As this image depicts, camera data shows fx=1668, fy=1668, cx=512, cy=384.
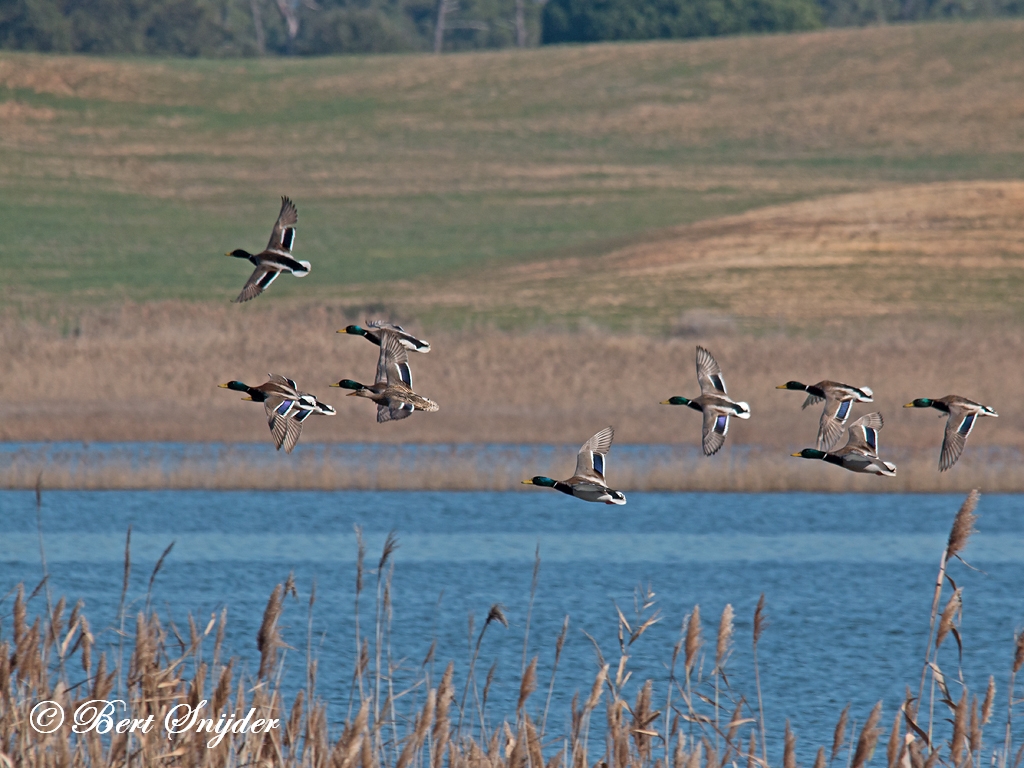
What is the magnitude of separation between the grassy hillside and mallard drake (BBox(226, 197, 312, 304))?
2020 inches

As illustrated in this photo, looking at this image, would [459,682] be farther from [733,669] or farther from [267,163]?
[267,163]

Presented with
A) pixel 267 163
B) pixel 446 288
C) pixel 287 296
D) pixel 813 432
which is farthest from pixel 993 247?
pixel 267 163

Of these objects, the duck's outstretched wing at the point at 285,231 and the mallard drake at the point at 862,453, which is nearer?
the mallard drake at the point at 862,453

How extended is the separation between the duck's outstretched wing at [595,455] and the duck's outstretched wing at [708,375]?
0.29 meters

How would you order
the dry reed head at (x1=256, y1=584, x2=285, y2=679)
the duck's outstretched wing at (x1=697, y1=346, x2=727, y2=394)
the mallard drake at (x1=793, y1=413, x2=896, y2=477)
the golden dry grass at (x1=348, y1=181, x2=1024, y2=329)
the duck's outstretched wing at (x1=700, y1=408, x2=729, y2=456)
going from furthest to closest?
the golden dry grass at (x1=348, y1=181, x2=1024, y2=329)
the dry reed head at (x1=256, y1=584, x2=285, y2=679)
the duck's outstretched wing at (x1=697, y1=346, x2=727, y2=394)
the mallard drake at (x1=793, y1=413, x2=896, y2=477)
the duck's outstretched wing at (x1=700, y1=408, x2=729, y2=456)

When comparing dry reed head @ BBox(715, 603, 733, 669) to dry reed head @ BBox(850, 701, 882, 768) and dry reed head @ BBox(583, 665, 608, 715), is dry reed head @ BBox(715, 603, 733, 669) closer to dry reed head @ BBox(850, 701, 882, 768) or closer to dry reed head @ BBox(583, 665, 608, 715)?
dry reed head @ BBox(583, 665, 608, 715)

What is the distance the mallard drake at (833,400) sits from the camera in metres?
4.49

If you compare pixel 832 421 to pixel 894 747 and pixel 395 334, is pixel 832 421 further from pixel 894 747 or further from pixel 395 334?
pixel 894 747

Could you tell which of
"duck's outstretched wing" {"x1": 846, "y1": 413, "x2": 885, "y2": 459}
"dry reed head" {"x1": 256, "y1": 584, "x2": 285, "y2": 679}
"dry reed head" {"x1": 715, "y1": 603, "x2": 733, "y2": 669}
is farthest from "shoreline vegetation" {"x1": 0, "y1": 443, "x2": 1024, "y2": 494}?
"duck's outstretched wing" {"x1": 846, "y1": 413, "x2": 885, "y2": 459}

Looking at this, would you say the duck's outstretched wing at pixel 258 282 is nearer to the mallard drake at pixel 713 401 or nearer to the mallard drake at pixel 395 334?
the mallard drake at pixel 395 334

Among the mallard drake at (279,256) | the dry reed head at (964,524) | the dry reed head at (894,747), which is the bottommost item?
the dry reed head at (894,747)

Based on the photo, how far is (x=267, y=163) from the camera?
92.9m

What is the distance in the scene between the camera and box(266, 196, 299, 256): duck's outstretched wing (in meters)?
4.60

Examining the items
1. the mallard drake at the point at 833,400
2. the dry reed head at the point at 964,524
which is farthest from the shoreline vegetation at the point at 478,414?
the mallard drake at the point at 833,400
